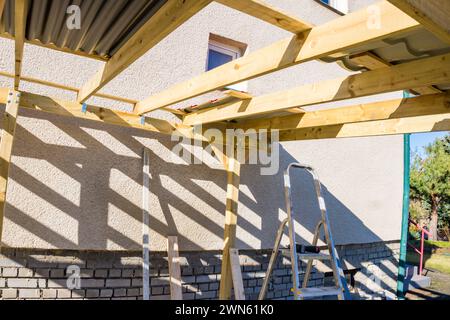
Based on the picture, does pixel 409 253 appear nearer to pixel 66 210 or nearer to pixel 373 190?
pixel 373 190

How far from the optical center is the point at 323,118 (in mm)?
3834

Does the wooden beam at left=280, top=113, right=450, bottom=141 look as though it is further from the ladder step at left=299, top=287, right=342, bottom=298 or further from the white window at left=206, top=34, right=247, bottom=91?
the ladder step at left=299, top=287, right=342, bottom=298

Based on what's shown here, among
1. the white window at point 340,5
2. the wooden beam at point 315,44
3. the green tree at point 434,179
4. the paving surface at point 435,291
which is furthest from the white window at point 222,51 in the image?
the green tree at point 434,179

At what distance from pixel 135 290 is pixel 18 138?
2023mm

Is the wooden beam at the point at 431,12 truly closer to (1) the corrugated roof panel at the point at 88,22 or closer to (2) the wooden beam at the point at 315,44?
(2) the wooden beam at the point at 315,44

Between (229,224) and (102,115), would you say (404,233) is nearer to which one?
(229,224)

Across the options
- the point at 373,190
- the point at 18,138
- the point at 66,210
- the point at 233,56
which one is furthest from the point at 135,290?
the point at 373,190

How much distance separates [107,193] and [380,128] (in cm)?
304

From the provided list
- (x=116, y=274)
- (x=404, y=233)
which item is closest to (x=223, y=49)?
(x=116, y=274)

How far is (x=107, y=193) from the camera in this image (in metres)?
4.16

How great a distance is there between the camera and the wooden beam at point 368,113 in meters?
3.15

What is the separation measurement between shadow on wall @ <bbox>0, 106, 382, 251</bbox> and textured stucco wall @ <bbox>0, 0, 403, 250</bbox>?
0.01 m

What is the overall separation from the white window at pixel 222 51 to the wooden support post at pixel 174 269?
234cm
